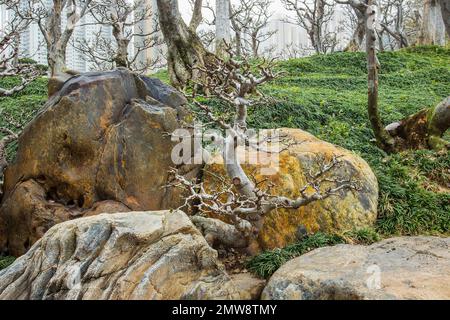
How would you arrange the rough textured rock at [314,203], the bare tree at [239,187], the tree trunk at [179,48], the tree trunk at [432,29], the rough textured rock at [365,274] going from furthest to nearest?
1. the tree trunk at [432,29]
2. the tree trunk at [179,48]
3. the rough textured rock at [314,203]
4. the bare tree at [239,187]
5. the rough textured rock at [365,274]

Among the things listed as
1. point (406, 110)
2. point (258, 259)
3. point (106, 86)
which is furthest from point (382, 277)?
point (406, 110)

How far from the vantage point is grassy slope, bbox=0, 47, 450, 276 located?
488cm

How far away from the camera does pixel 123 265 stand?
322 centimetres

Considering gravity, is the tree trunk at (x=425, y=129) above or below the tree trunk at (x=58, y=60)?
below

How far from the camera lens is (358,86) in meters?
12.9

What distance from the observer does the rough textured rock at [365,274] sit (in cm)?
292

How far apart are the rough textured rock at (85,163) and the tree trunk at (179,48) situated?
13.5 feet

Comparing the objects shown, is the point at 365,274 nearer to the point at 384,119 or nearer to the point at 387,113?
the point at 384,119

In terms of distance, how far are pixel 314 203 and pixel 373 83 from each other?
3.08 m

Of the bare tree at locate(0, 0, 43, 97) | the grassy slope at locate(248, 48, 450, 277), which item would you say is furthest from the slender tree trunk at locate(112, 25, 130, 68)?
the grassy slope at locate(248, 48, 450, 277)

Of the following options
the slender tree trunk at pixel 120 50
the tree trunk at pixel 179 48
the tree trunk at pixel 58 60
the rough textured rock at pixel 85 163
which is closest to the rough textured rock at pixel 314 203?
the rough textured rock at pixel 85 163

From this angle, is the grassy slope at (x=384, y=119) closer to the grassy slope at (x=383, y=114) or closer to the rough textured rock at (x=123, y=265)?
the grassy slope at (x=383, y=114)

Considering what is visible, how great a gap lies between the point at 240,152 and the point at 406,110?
6404 millimetres

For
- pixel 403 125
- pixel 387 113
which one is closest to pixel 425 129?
pixel 403 125
